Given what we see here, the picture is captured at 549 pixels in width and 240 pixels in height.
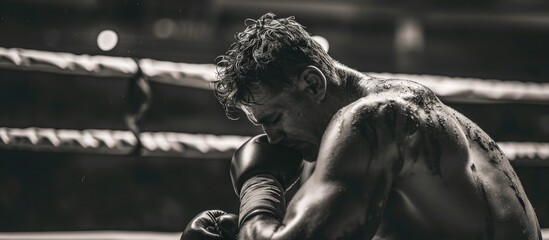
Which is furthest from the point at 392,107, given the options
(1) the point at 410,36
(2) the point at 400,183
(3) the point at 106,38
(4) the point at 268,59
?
(1) the point at 410,36

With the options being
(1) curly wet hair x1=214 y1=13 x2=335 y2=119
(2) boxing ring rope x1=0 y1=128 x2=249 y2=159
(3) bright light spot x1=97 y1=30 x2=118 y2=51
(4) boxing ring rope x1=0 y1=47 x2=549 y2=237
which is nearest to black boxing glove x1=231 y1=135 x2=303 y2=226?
(1) curly wet hair x1=214 y1=13 x2=335 y2=119

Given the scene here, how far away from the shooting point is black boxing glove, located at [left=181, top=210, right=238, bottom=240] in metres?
1.48

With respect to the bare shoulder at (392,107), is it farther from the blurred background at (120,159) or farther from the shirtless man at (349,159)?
the blurred background at (120,159)

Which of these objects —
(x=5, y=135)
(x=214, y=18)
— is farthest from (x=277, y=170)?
(x=214, y=18)

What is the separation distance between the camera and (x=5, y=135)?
251 cm

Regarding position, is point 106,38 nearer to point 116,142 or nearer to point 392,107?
point 116,142

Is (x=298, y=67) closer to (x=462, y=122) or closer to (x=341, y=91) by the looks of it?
(x=341, y=91)

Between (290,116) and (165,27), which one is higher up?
(290,116)

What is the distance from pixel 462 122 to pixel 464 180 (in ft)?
0.64

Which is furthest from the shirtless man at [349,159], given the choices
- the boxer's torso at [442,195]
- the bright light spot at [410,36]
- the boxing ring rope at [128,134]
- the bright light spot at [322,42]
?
the bright light spot at [410,36]

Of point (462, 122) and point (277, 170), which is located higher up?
point (462, 122)

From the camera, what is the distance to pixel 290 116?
151cm

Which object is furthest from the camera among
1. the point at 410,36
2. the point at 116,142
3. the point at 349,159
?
the point at 410,36

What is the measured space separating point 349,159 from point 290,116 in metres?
0.25
